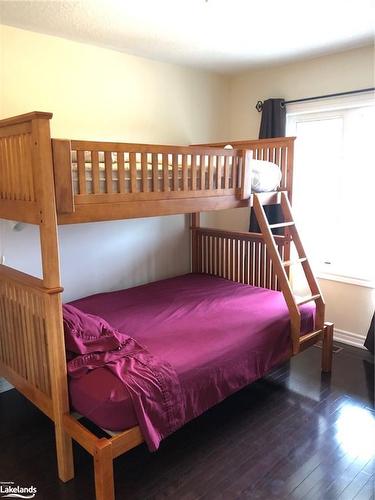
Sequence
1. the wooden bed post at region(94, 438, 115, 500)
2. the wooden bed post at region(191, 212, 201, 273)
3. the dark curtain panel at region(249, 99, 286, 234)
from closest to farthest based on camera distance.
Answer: the wooden bed post at region(94, 438, 115, 500) → the dark curtain panel at region(249, 99, 286, 234) → the wooden bed post at region(191, 212, 201, 273)

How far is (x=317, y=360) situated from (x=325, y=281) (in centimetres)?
75

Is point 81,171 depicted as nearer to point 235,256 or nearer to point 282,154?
point 282,154

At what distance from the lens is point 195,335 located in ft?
7.97

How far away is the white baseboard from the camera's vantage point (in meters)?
3.43

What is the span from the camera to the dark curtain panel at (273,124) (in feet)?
11.8

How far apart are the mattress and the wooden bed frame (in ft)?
0.36

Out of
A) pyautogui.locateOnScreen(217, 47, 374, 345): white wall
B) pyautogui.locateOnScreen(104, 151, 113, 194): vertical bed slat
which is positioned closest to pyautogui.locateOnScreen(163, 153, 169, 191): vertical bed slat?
pyautogui.locateOnScreen(104, 151, 113, 194): vertical bed slat

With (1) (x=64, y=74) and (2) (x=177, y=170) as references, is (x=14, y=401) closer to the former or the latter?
(2) (x=177, y=170)

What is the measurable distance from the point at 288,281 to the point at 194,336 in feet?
2.64

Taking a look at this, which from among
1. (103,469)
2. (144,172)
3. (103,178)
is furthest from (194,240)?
(103,469)

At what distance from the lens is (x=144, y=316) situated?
275cm

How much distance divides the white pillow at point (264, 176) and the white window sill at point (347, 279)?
1.01 meters

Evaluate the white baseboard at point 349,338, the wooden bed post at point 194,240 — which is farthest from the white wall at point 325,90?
the wooden bed post at point 194,240

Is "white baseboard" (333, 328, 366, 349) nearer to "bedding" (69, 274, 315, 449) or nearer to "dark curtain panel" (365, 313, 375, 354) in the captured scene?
"dark curtain panel" (365, 313, 375, 354)
